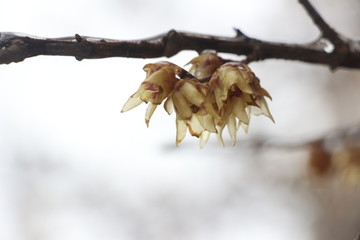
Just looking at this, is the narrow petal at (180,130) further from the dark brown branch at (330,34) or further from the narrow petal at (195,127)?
the dark brown branch at (330,34)

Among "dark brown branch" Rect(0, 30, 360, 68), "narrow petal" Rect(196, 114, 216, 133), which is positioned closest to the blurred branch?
"dark brown branch" Rect(0, 30, 360, 68)

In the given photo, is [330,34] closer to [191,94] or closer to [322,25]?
[322,25]

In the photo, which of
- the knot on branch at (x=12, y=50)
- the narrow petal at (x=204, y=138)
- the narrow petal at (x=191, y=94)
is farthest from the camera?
the narrow petal at (x=204, y=138)

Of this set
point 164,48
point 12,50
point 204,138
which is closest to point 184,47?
point 164,48

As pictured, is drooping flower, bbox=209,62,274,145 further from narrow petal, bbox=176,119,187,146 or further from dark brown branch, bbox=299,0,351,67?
dark brown branch, bbox=299,0,351,67

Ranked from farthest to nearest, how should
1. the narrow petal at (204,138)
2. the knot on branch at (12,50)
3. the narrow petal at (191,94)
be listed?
the narrow petal at (204,138)
the narrow petal at (191,94)
the knot on branch at (12,50)

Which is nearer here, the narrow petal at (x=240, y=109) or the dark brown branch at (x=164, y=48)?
the dark brown branch at (x=164, y=48)

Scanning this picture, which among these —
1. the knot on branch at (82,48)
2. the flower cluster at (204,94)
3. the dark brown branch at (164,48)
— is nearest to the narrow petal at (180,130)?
the flower cluster at (204,94)

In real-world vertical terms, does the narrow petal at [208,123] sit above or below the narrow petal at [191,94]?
below
